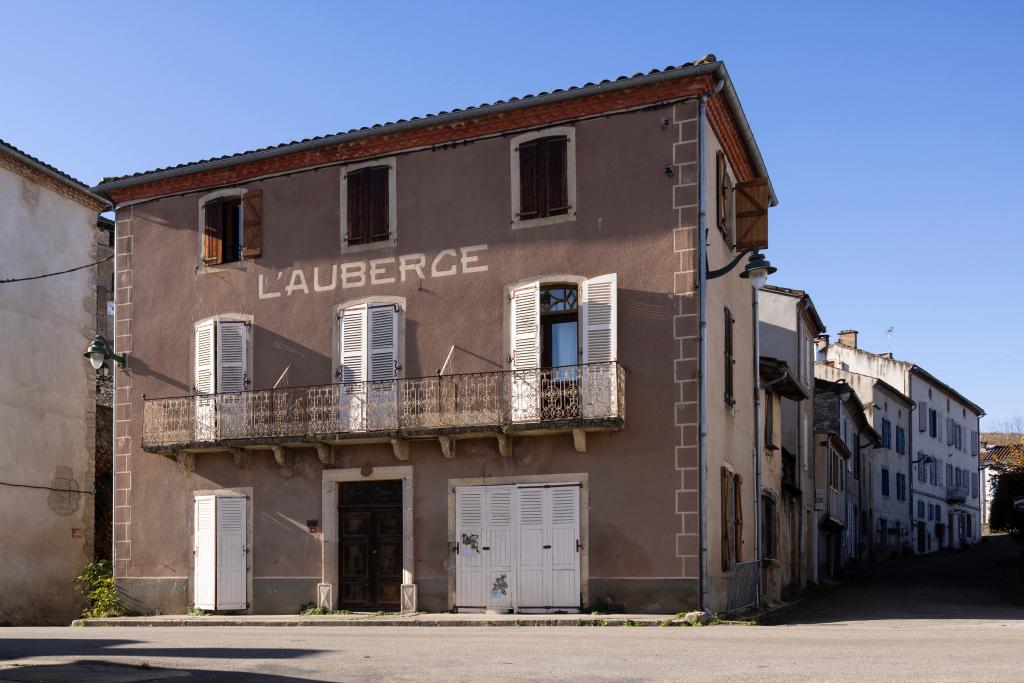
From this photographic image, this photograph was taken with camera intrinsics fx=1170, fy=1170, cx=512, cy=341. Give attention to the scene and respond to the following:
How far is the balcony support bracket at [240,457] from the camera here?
21.4 meters

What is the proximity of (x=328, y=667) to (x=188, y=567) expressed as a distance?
1252 centimetres

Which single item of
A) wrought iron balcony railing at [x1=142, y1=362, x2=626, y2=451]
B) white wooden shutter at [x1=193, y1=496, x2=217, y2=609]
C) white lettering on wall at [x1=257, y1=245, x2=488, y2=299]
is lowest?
white wooden shutter at [x1=193, y1=496, x2=217, y2=609]

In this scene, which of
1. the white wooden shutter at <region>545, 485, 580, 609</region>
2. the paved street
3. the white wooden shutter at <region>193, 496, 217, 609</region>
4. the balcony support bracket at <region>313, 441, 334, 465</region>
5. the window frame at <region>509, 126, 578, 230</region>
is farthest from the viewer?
the white wooden shutter at <region>193, 496, 217, 609</region>

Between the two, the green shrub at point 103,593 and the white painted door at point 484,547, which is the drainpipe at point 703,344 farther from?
the green shrub at point 103,593

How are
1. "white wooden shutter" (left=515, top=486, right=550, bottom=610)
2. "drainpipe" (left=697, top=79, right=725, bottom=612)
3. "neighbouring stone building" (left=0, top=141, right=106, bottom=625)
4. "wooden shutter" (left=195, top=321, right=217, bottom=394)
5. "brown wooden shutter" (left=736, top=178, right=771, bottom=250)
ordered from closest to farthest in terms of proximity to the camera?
"drainpipe" (left=697, top=79, right=725, bottom=612) → "white wooden shutter" (left=515, top=486, right=550, bottom=610) → "brown wooden shutter" (left=736, top=178, right=771, bottom=250) → "wooden shutter" (left=195, top=321, right=217, bottom=394) → "neighbouring stone building" (left=0, top=141, right=106, bottom=625)

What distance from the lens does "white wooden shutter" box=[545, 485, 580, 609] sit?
18734 millimetres

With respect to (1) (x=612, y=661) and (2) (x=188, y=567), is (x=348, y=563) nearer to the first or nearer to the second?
(2) (x=188, y=567)

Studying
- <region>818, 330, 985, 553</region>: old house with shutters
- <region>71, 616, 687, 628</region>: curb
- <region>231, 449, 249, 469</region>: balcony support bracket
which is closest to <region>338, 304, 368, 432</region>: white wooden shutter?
<region>231, 449, 249, 469</region>: balcony support bracket

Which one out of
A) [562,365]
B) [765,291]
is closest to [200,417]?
[562,365]

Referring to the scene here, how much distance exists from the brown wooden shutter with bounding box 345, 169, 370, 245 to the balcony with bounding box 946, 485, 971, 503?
5208 centimetres

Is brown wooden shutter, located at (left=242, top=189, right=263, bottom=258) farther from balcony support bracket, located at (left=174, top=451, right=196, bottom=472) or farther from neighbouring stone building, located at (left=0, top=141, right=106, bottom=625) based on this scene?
neighbouring stone building, located at (left=0, top=141, right=106, bottom=625)

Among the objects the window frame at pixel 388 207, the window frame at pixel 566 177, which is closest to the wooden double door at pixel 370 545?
the window frame at pixel 388 207

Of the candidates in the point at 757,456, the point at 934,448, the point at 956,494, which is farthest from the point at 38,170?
the point at 956,494

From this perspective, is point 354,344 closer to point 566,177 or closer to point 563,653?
point 566,177
